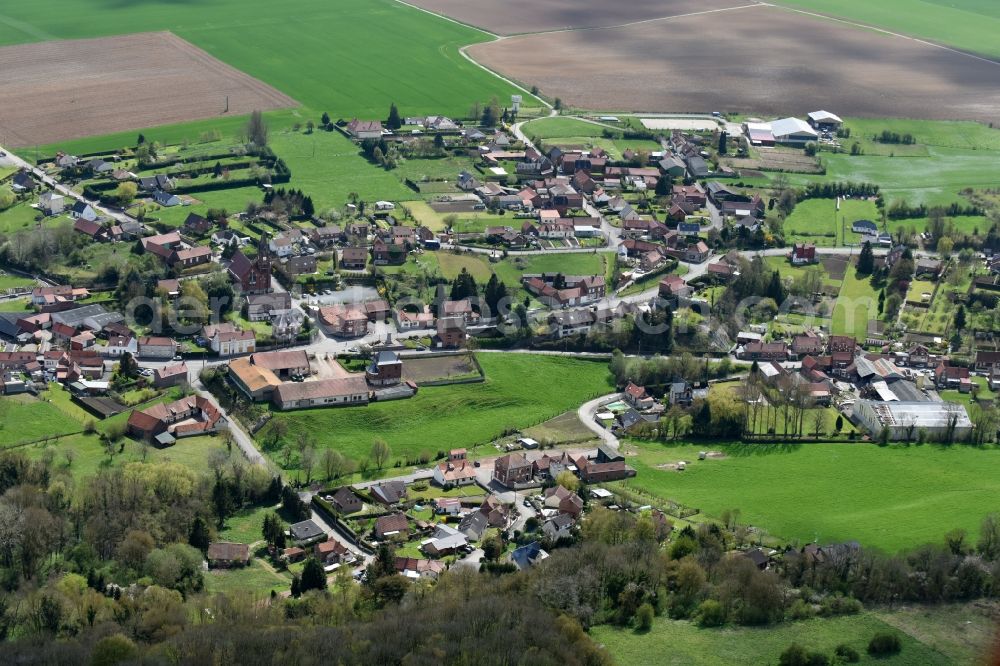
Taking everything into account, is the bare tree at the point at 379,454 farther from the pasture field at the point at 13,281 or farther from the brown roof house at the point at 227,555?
the pasture field at the point at 13,281

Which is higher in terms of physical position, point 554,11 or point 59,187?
point 554,11

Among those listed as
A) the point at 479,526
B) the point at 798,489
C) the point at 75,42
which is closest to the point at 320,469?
the point at 479,526

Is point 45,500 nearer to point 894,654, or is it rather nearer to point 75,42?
point 894,654

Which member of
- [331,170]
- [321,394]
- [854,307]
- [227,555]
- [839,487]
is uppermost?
[331,170]

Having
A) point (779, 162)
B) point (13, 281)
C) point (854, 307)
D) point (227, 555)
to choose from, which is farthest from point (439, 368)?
point (779, 162)

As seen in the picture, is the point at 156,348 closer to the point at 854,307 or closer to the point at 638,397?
the point at 638,397

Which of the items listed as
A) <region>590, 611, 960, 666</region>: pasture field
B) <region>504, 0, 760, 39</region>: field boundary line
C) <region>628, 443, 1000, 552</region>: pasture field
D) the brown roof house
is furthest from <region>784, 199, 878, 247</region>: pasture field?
the brown roof house

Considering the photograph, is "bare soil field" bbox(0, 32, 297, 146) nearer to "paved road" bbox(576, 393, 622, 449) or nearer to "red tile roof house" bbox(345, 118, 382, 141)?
"red tile roof house" bbox(345, 118, 382, 141)
